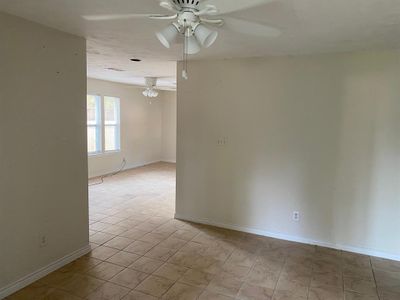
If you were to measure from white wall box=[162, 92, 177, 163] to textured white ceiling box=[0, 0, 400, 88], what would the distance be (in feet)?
18.1

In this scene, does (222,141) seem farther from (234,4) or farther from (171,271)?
(234,4)

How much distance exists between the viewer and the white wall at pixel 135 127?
22.9 feet

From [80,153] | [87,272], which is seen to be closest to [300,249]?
[87,272]

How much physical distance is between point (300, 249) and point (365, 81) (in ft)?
6.76

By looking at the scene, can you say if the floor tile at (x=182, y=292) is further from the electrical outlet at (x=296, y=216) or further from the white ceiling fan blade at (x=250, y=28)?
the white ceiling fan blade at (x=250, y=28)

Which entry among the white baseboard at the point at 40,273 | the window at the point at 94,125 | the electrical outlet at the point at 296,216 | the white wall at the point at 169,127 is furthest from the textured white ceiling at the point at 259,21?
the white wall at the point at 169,127

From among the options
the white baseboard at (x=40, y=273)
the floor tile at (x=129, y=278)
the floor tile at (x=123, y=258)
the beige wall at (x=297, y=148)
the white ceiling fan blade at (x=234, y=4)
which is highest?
the white ceiling fan blade at (x=234, y=4)

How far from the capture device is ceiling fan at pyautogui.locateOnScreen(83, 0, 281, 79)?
1.63 metres

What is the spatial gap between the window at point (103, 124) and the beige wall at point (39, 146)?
3.93 metres

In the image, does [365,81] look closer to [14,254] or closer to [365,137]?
[365,137]

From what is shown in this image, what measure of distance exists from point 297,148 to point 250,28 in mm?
1660

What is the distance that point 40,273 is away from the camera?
267cm

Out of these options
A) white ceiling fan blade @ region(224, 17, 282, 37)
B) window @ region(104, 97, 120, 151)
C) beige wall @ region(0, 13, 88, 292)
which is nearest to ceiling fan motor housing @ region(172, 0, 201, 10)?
white ceiling fan blade @ region(224, 17, 282, 37)

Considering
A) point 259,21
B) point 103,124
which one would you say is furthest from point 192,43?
point 103,124
